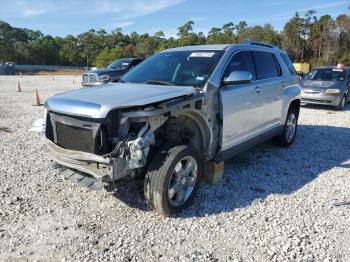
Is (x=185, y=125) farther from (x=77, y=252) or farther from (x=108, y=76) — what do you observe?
(x=108, y=76)

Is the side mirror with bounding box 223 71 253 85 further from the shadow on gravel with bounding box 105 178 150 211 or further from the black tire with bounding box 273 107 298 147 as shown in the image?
the black tire with bounding box 273 107 298 147

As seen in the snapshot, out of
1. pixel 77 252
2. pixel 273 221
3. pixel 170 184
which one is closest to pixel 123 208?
pixel 170 184

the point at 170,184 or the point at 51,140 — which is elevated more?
the point at 51,140

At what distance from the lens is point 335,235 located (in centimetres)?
363

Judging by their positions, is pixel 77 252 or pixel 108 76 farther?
pixel 108 76

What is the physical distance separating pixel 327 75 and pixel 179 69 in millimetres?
10547

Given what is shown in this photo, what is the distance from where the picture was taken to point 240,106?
15.9ft

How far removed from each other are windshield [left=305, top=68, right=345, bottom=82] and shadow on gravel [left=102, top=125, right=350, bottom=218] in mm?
5948

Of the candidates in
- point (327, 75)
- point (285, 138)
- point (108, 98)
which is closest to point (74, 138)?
point (108, 98)

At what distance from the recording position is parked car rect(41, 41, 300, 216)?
11.5ft

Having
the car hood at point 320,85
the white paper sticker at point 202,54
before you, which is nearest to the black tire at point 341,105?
the car hood at point 320,85

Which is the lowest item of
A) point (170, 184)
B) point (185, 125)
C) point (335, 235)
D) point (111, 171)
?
point (335, 235)

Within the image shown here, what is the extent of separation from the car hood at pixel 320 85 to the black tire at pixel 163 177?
1004 cm

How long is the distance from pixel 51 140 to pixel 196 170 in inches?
71.7
